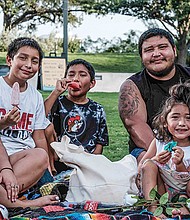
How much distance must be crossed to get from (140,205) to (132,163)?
0.74 metres

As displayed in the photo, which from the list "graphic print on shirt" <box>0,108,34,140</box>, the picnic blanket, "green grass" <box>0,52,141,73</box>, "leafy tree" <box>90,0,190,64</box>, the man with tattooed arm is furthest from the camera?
"leafy tree" <box>90,0,190,64</box>

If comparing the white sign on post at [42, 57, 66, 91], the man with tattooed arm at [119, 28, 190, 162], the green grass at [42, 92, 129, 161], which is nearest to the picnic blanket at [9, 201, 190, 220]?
the man with tattooed arm at [119, 28, 190, 162]

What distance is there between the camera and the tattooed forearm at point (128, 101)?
11.3 ft

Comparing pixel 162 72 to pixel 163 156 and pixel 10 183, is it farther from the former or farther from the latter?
pixel 10 183

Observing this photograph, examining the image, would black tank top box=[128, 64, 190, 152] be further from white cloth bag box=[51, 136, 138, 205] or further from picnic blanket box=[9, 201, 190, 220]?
picnic blanket box=[9, 201, 190, 220]

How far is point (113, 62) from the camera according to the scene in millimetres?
20594

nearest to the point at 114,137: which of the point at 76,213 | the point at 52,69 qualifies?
the point at 76,213

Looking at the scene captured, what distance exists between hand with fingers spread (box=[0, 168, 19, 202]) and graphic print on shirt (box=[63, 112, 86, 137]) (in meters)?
1.01

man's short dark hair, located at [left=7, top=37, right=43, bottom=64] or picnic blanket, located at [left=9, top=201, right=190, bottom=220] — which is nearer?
picnic blanket, located at [left=9, top=201, right=190, bottom=220]

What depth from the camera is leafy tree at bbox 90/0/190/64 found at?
2180cm

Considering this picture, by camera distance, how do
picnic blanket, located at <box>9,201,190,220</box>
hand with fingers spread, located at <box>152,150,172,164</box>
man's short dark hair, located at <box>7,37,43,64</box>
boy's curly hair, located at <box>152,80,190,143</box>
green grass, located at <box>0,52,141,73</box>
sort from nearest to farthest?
picnic blanket, located at <box>9,201,190,220</box>, hand with fingers spread, located at <box>152,150,172,164</box>, boy's curly hair, located at <box>152,80,190,143</box>, man's short dark hair, located at <box>7,37,43,64</box>, green grass, located at <box>0,52,141,73</box>

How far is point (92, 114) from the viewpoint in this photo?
3658mm

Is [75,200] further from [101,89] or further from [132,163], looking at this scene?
[101,89]

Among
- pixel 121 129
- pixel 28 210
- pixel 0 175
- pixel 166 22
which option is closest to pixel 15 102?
pixel 0 175
